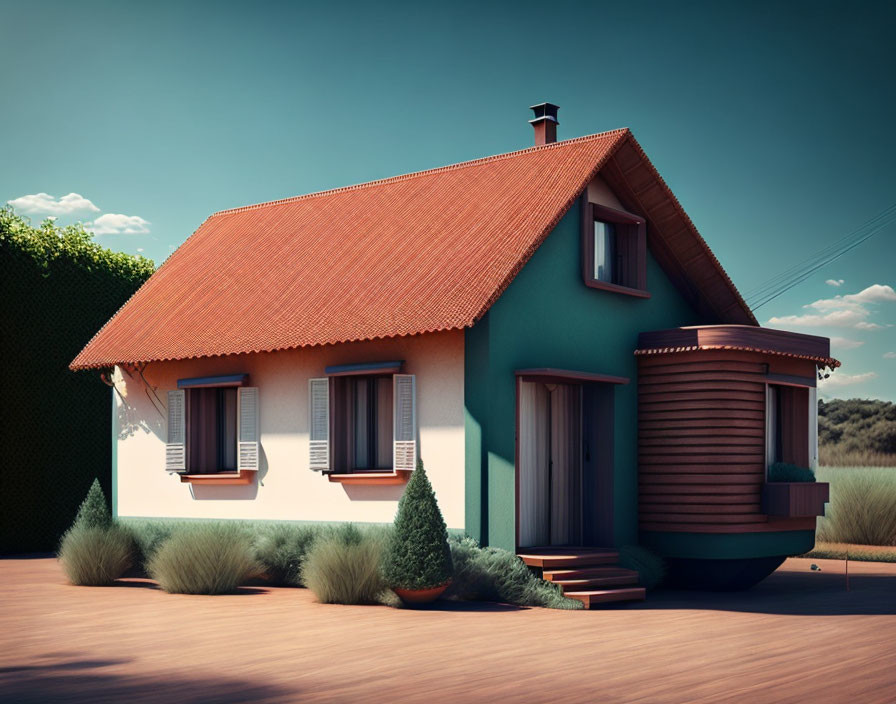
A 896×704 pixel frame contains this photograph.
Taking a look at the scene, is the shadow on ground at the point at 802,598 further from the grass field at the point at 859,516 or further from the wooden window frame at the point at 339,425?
the grass field at the point at 859,516

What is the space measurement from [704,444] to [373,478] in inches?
166

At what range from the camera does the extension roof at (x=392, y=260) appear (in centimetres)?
1439

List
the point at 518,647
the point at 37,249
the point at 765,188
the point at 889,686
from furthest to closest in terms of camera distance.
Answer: the point at 765,188
the point at 37,249
the point at 518,647
the point at 889,686

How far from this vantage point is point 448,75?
2602 cm

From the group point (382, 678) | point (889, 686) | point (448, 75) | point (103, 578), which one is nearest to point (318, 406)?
point (103, 578)

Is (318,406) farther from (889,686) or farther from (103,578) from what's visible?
(889,686)

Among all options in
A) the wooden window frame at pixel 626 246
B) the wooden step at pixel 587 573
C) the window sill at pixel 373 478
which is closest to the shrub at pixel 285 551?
the window sill at pixel 373 478

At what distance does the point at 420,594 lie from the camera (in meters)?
12.6

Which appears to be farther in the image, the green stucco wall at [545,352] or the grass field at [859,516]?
the grass field at [859,516]

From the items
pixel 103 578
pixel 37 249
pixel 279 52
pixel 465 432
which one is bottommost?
pixel 103 578

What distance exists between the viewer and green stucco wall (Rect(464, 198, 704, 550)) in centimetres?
1374

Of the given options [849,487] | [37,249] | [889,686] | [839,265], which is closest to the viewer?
[889,686]

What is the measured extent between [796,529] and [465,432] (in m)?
5.04

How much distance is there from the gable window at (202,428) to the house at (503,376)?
33 mm
